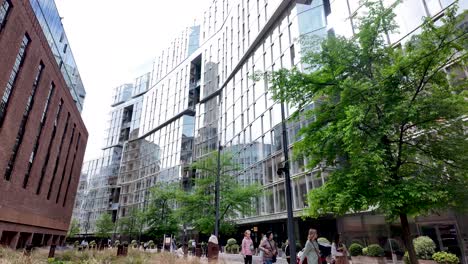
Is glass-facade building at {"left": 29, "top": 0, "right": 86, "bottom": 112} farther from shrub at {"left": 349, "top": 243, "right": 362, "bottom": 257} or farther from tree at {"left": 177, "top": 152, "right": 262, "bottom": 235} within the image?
shrub at {"left": 349, "top": 243, "right": 362, "bottom": 257}

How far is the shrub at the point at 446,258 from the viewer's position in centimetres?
1314

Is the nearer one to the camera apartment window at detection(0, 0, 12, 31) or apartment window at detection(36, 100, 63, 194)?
apartment window at detection(0, 0, 12, 31)

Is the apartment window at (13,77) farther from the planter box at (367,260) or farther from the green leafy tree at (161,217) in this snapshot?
the planter box at (367,260)

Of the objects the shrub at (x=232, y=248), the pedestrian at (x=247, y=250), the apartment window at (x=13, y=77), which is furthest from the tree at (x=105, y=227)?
the pedestrian at (x=247, y=250)

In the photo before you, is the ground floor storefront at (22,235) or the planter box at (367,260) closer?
the planter box at (367,260)

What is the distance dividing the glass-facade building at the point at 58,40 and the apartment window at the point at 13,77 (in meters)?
4.72

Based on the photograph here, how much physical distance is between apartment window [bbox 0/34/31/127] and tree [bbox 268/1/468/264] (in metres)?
19.4

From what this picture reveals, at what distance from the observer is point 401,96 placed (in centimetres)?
939

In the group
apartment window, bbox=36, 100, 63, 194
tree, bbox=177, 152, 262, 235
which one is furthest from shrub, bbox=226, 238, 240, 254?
apartment window, bbox=36, 100, 63, 194

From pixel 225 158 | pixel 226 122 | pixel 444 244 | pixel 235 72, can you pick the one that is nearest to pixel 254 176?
pixel 225 158

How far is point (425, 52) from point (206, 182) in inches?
939

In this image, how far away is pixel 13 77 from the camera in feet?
67.8

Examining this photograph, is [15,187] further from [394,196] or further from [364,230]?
[364,230]

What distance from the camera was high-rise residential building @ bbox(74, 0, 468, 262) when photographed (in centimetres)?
2050
